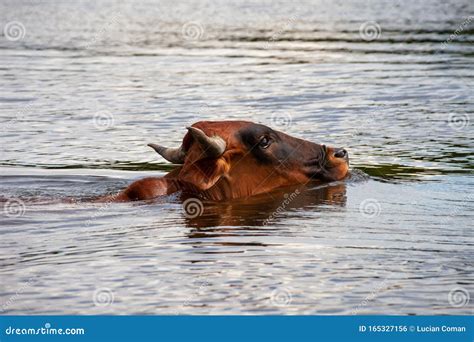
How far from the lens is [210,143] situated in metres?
11.7

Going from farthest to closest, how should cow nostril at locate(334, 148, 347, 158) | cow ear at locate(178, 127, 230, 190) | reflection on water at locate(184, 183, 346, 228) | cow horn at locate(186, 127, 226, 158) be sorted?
cow nostril at locate(334, 148, 347, 158)
cow ear at locate(178, 127, 230, 190)
reflection on water at locate(184, 183, 346, 228)
cow horn at locate(186, 127, 226, 158)

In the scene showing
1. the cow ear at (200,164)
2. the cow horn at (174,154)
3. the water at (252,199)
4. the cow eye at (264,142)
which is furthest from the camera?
the cow eye at (264,142)

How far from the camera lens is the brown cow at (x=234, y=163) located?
1205 centimetres

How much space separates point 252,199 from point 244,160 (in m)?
0.44

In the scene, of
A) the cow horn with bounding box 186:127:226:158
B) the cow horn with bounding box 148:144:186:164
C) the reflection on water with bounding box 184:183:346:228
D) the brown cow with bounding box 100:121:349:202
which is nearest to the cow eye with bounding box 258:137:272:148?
the brown cow with bounding box 100:121:349:202

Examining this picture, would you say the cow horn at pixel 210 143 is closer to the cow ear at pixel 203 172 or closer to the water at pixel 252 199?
the cow ear at pixel 203 172

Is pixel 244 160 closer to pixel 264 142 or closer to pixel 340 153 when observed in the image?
pixel 264 142

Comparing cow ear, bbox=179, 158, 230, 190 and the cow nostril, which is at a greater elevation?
the cow nostril

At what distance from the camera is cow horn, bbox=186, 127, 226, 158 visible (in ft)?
37.7

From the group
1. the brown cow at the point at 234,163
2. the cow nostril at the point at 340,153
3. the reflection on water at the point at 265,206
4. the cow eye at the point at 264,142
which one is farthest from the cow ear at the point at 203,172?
the cow nostril at the point at 340,153

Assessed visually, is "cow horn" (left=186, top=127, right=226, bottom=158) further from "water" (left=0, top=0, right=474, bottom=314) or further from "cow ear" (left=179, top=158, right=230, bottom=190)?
"water" (left=0, top=0, right=474, bottom=314)

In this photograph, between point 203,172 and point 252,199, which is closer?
point 203,172

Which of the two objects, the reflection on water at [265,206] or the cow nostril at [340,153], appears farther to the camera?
the cow nostril at [340,153]

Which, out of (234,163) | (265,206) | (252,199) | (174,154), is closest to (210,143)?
(174,154)
